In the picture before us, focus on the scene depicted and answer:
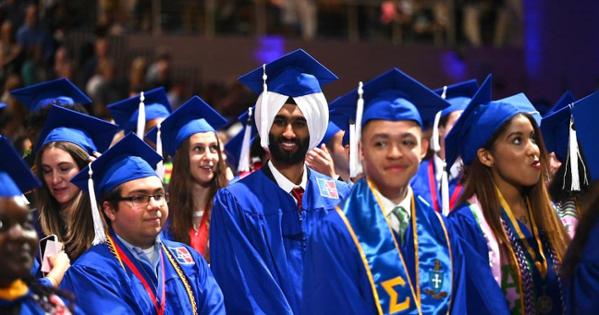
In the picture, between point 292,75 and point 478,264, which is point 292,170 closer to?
point 292,75

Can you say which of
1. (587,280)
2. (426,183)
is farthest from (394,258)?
(426,183)

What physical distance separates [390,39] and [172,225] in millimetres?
10724

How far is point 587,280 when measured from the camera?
4.10 m

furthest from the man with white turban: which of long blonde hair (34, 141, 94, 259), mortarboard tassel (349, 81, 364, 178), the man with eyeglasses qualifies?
long blonde hair (34, 141, 94, 259)

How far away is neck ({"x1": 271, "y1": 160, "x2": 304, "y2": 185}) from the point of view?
5.65 metres

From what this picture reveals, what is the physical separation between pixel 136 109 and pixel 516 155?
3.48 metres

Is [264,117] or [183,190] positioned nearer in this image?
[264,117]

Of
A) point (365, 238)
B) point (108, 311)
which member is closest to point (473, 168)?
point (365, 238)

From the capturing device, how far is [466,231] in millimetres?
4848

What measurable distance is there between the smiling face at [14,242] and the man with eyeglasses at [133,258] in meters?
1.20

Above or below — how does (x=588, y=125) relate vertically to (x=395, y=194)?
above

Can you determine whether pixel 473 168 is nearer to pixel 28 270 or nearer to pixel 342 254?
pixel 342 254

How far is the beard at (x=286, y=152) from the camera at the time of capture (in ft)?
18.4

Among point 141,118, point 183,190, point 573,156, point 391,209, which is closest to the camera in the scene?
point 391,209
